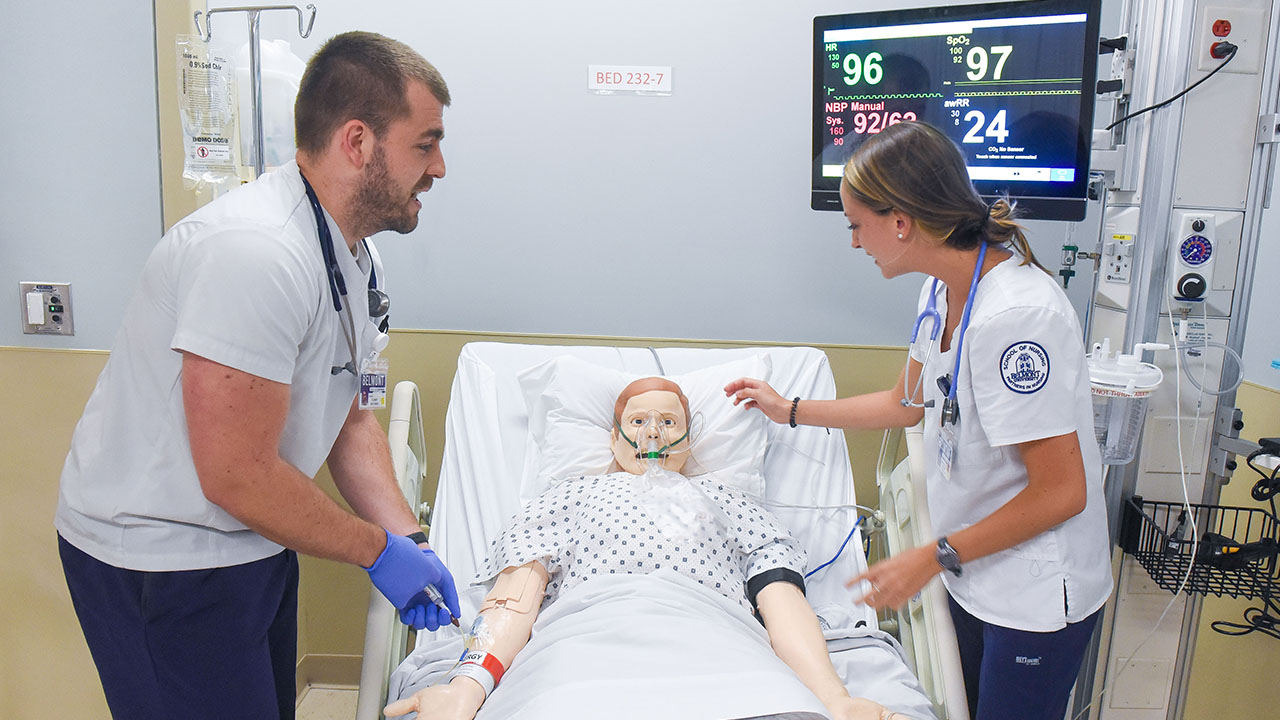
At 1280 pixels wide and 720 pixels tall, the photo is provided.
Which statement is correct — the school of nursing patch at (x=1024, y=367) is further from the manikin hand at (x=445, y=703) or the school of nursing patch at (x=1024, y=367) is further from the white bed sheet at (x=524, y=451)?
the manikin hand at (x=445, y=703)

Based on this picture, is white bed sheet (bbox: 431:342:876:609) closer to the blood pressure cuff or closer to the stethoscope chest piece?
the blood pressure cuff

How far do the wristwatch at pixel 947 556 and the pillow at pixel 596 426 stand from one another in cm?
65

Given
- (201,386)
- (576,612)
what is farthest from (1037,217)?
(201,386)

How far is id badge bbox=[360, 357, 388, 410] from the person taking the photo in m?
1.54

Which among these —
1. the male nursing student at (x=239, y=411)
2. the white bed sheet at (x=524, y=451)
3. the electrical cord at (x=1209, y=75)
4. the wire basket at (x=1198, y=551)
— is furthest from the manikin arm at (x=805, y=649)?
the electrical cord at (x=1209, y=75)

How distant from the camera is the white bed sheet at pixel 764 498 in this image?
1.63 meters

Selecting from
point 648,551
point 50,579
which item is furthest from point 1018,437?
point 50,579

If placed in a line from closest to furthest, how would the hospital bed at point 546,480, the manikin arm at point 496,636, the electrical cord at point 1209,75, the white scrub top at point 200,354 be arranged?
1. the white scrub top at point 200,354
2. the manikin arm at point 496,636
3. the hospital bed at point 546,480
4. the electrical cord at point 1209,75

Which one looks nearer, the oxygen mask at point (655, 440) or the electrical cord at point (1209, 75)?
the electrical cord at point (1209, 75)

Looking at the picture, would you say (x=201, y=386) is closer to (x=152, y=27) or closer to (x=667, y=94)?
(x=152, y=27)

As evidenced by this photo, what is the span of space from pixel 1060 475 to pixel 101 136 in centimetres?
226

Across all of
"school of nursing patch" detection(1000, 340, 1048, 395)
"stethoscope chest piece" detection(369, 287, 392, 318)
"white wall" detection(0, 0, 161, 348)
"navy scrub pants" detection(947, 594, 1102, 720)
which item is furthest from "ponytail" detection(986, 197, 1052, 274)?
"white wall" detection(0, 0, 161, 348)

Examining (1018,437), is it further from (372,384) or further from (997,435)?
(372,384)

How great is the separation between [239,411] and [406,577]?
1.47ft
